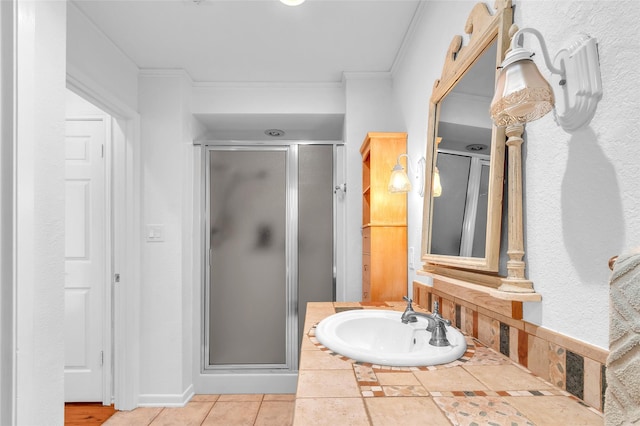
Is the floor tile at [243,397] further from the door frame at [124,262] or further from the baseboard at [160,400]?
the door frame at [124,262]

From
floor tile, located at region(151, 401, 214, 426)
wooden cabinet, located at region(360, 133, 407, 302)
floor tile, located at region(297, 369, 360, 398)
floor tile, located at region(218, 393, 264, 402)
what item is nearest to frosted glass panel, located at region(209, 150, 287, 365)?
floor tile, located at region(218, 393, 264, 402)

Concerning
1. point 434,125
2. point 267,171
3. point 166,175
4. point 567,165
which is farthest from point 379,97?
point 567,165

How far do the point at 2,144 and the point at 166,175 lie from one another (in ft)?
5.51

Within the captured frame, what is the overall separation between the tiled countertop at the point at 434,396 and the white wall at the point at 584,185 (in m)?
0.16

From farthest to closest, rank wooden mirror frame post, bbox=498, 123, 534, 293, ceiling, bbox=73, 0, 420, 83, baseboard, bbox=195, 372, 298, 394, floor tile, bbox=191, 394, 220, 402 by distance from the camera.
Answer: baseboard, bbox=195, 372, 298, 394 → floor tile, bbox=191, 394, 220, 402 → ceiling, bbox=73, 0, 420, 83 → wooden mirror frame post, bbox=498, 123, 534, 293

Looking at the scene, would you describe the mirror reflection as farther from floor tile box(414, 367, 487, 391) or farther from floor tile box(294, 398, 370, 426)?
floor tile box(294, 398, 370, 426)

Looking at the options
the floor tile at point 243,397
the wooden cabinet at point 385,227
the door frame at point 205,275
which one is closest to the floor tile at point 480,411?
the wooden cabinet at point 385,227

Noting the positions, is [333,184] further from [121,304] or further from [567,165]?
[567,165]

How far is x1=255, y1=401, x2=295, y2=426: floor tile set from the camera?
2.48m

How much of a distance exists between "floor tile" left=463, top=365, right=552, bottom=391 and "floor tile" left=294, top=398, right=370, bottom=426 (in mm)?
345

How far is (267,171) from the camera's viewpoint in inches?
120

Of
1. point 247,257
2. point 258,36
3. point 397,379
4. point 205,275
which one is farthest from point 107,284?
point 397,379

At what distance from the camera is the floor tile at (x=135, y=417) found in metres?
2.47

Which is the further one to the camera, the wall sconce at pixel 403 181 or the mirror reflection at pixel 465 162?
the wall sconce at pixel 403 181
